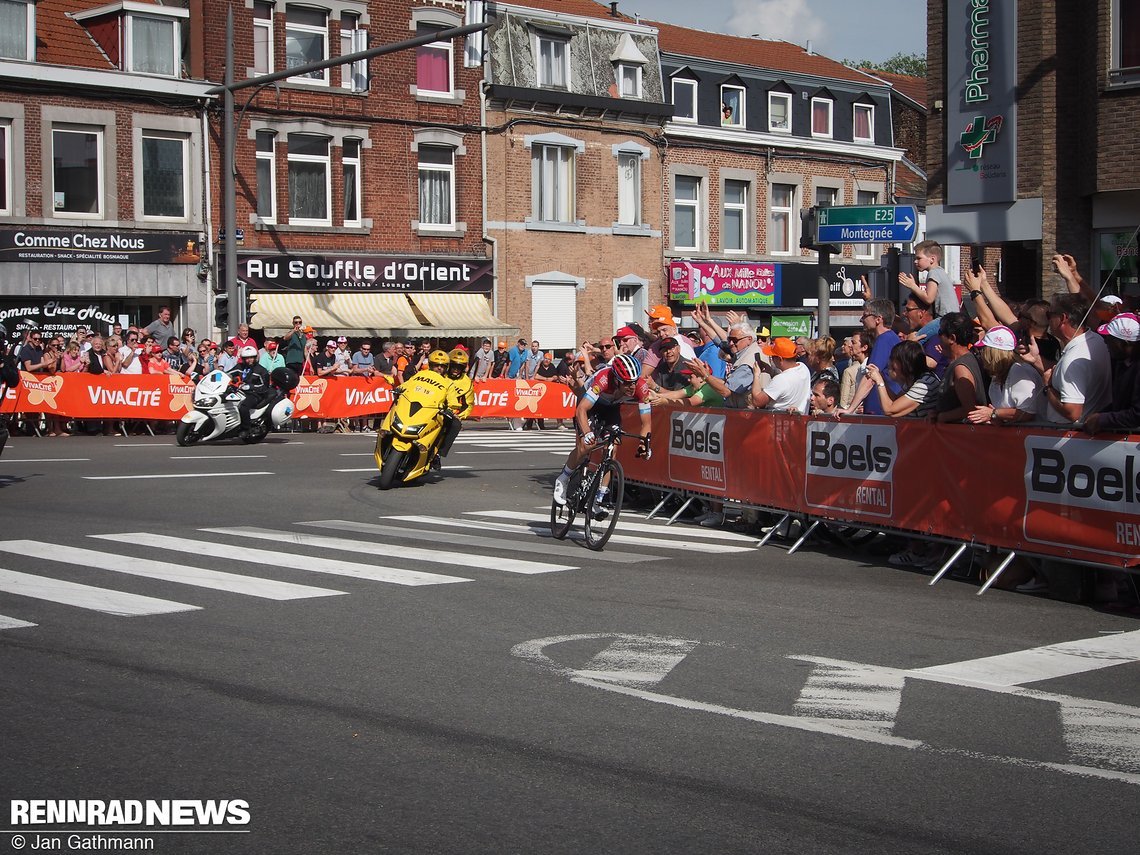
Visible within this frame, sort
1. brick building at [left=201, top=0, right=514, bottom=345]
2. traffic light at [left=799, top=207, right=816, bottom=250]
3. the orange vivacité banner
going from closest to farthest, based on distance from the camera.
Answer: traffic light at [left=799, top=207, right=816, bottom=250] → the orange vivacité banner → brick building at [left=201, top=0, right=514, bottom=345]

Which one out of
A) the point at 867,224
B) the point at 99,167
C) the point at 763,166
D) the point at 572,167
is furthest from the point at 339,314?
the point at 867,224

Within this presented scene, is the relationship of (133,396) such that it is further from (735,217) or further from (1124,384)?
(735,217)

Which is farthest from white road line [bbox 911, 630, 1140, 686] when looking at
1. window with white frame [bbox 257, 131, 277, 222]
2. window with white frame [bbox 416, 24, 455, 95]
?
window with white frame [bbox 416, 24, 455, 95]

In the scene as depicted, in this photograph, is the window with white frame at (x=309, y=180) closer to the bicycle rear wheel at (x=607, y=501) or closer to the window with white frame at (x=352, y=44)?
the window with white frame at (x=352, y=44)

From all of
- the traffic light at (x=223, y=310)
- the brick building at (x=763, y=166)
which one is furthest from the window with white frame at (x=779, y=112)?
the traffic light at (x=223, y=310)

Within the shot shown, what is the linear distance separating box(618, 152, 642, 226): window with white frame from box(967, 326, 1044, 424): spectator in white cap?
32.3m

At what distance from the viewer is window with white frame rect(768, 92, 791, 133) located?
46.1 m

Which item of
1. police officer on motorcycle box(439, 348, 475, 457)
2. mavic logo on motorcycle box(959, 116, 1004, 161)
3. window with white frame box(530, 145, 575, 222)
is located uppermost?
window with white frame box(530, 145, 575, 222)

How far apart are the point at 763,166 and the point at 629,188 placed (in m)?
5.60

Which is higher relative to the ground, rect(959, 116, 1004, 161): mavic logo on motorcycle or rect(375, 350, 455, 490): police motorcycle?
rect(959, 116, 1004, 161): mavic logo on motorcycle

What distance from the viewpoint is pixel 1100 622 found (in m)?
9.20

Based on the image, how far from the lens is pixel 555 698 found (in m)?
6.80

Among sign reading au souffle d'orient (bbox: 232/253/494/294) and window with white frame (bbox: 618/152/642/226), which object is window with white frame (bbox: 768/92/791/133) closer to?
window with white frame (bbox: 618/152/642/226)

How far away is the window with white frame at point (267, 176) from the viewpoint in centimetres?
3538
